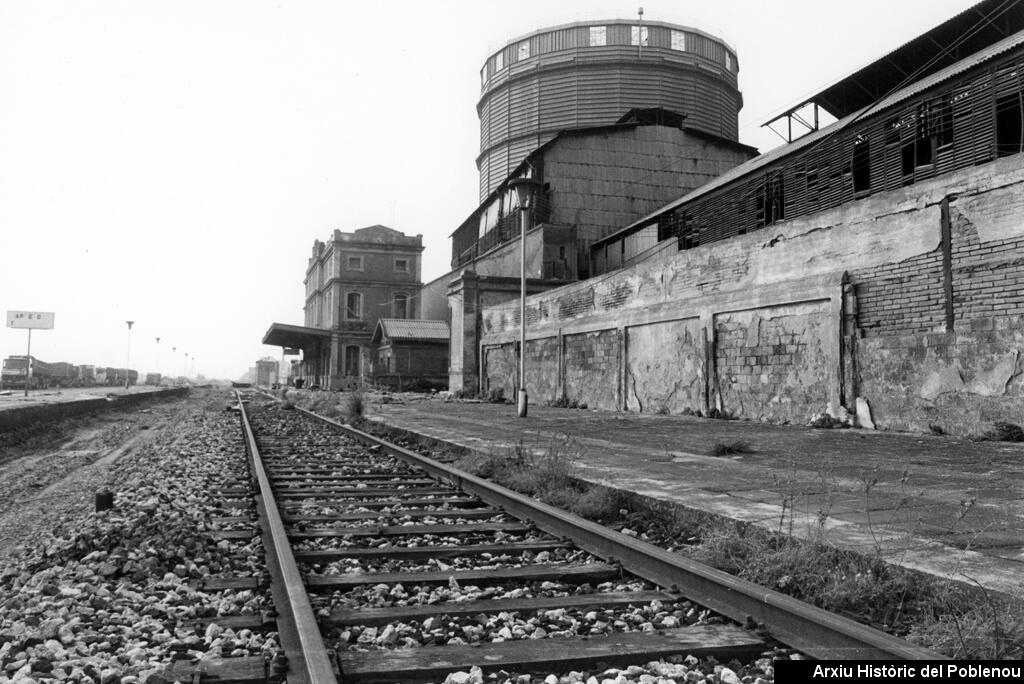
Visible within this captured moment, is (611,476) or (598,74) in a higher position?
(598,74)

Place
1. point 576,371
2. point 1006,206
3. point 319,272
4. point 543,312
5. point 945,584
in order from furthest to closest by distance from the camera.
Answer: point 319,272, point 543,312, point 576,371, point 1006,206, point 945,584

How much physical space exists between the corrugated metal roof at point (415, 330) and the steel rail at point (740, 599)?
34464 millimetres

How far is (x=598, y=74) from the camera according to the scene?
40.6 m

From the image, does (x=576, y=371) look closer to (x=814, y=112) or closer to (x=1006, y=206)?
(x=1006, y=206)

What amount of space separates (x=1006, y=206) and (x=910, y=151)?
7708 mm

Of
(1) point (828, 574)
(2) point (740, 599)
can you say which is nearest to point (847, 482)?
(1) point (828, 574)

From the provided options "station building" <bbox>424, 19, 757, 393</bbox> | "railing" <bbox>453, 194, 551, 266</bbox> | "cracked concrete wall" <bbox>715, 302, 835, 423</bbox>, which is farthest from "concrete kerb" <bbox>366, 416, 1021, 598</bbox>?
"railing" <bbox>453, 194, 551, 266</bbox>

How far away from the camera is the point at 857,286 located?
35.8ft

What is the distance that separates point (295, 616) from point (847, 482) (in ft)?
15.5

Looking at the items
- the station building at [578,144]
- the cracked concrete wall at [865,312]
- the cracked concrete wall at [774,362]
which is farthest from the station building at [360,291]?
the cracked concrete wall at [774,362]

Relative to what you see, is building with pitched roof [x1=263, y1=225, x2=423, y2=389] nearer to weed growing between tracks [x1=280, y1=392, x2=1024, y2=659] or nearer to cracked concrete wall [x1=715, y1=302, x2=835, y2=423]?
cracked concrete wall [x1=715, y1=302, x2=835, y2=423]

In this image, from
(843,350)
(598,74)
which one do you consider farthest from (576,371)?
(598,74)

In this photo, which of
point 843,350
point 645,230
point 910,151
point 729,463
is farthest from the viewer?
point 645,230

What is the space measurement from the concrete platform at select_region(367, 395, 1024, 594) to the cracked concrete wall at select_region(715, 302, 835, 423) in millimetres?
751
